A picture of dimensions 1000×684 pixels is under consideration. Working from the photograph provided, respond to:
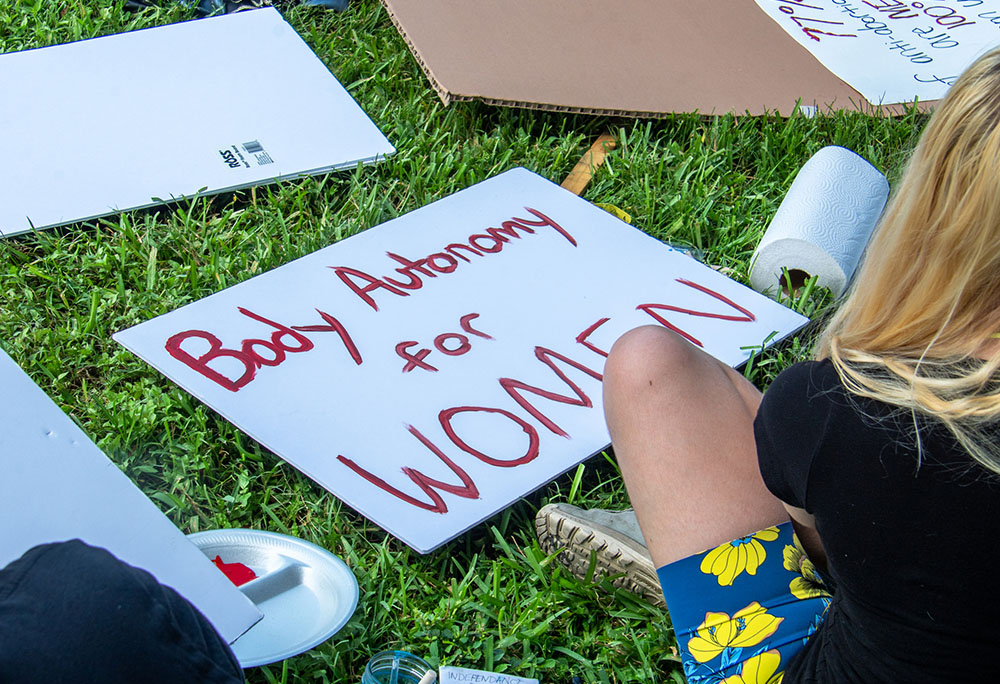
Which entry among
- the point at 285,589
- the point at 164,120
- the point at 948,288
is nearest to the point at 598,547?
the point at 285,589

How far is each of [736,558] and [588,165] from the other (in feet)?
3.58

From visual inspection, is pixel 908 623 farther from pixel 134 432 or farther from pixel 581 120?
pixel 581 120

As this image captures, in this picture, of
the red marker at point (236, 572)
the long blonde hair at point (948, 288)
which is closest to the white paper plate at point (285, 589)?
the red marker at point (236, 572)

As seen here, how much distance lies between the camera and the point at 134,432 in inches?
49.2

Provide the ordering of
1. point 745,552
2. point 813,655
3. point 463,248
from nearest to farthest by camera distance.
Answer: point 813,655 → point 745,552 → point 463,248

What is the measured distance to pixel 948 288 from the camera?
847mm

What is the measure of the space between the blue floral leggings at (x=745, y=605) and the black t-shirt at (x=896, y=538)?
0.08 meters

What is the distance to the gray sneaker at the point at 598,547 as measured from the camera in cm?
111

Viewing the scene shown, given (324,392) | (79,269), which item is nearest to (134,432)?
(324,392)

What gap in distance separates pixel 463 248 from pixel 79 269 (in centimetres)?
63

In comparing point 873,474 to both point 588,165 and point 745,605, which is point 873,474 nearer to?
point 745,605

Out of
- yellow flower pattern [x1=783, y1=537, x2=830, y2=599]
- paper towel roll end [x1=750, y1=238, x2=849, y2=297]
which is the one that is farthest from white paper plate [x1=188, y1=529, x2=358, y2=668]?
paper towel roll end [x1=750, y1=238, x2=849, y2=297]

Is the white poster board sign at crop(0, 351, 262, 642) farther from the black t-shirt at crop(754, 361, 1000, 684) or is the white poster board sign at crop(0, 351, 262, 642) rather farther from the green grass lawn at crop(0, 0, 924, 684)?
the black t-shirt at crop(754, 361, 1000, 684)

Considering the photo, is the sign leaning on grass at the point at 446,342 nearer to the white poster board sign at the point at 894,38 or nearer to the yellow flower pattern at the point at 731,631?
the yellow flower pattern at the point at 731,631
